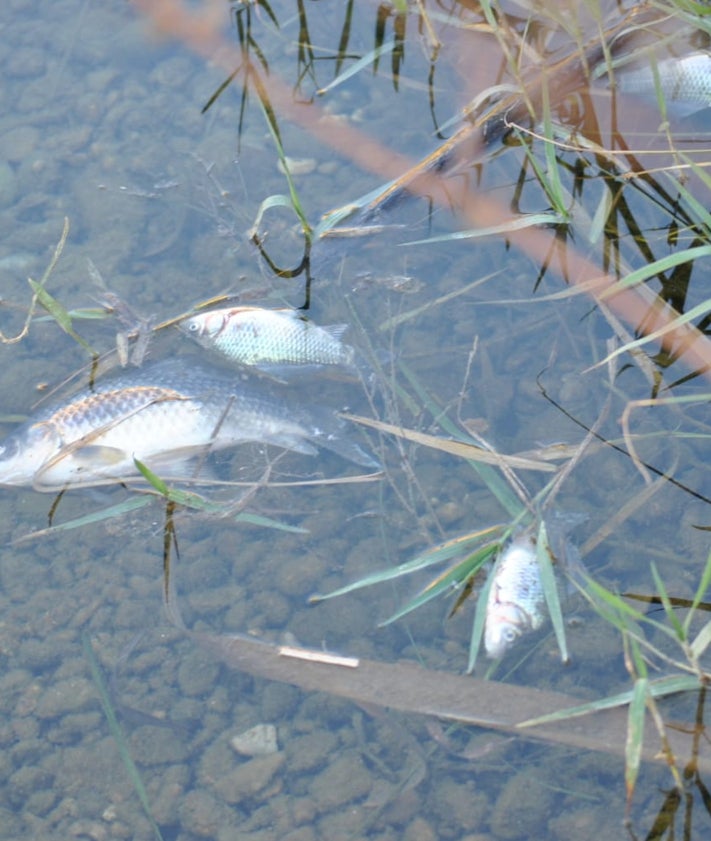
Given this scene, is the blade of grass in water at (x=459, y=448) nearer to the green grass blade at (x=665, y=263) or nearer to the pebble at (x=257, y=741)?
the green grass blade at (x=665, y=263)

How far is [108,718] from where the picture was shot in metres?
3.64

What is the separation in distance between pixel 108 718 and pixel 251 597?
76 centimetres

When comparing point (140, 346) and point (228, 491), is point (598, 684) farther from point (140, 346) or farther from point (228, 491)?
point (140, 346)

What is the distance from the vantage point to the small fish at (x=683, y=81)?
454cm

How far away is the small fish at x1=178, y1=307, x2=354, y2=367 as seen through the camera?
422 centimetres

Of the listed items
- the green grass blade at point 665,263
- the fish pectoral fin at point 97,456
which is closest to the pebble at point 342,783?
the fish pectoral fin at point 97,456

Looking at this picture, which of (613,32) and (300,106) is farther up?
(613,32)

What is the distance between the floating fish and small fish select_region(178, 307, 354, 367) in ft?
0.64

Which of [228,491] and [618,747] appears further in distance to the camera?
[228,491]

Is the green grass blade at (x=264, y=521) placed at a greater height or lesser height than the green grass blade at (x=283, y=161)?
lesser

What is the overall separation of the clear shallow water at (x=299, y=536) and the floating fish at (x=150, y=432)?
0.40 feet

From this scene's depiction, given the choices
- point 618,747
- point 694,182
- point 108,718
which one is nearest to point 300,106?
point 694,182

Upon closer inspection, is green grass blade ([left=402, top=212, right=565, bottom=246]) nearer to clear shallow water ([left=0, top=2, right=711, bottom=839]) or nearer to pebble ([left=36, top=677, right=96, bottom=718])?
clear shallow water ([left=0, top=2, right=711, bottom=839])

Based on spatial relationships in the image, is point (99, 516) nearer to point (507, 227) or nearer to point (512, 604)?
point (512, 604)
